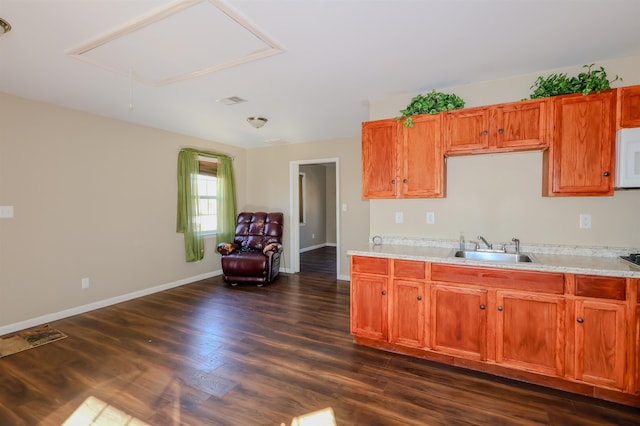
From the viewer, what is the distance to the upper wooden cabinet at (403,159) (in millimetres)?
2825

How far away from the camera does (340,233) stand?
5.34 metres

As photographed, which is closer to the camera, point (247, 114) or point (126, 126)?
point (247, 114)

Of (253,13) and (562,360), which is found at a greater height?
(253,13)

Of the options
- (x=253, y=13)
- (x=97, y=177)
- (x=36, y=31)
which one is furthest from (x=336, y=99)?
(x=97, y=177)

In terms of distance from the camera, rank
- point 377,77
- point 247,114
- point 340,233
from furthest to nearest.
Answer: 1. point 340,233
2. point 247,114
3. point 377,77

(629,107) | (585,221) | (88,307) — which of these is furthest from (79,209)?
(629,107)

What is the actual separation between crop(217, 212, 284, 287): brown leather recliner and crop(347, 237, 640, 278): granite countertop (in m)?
2.27

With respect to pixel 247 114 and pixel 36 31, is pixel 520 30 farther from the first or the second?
pixel 36 31

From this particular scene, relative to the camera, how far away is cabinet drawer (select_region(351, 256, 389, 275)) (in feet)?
9.06

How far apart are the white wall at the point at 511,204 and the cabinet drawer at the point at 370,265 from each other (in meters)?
0.65

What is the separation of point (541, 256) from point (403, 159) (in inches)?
56.7

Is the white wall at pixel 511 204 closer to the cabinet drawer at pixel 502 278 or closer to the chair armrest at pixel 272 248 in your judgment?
the cabinet drawer at pixel 502 278

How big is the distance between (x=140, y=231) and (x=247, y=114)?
2334 mm

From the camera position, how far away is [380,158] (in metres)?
3.06
